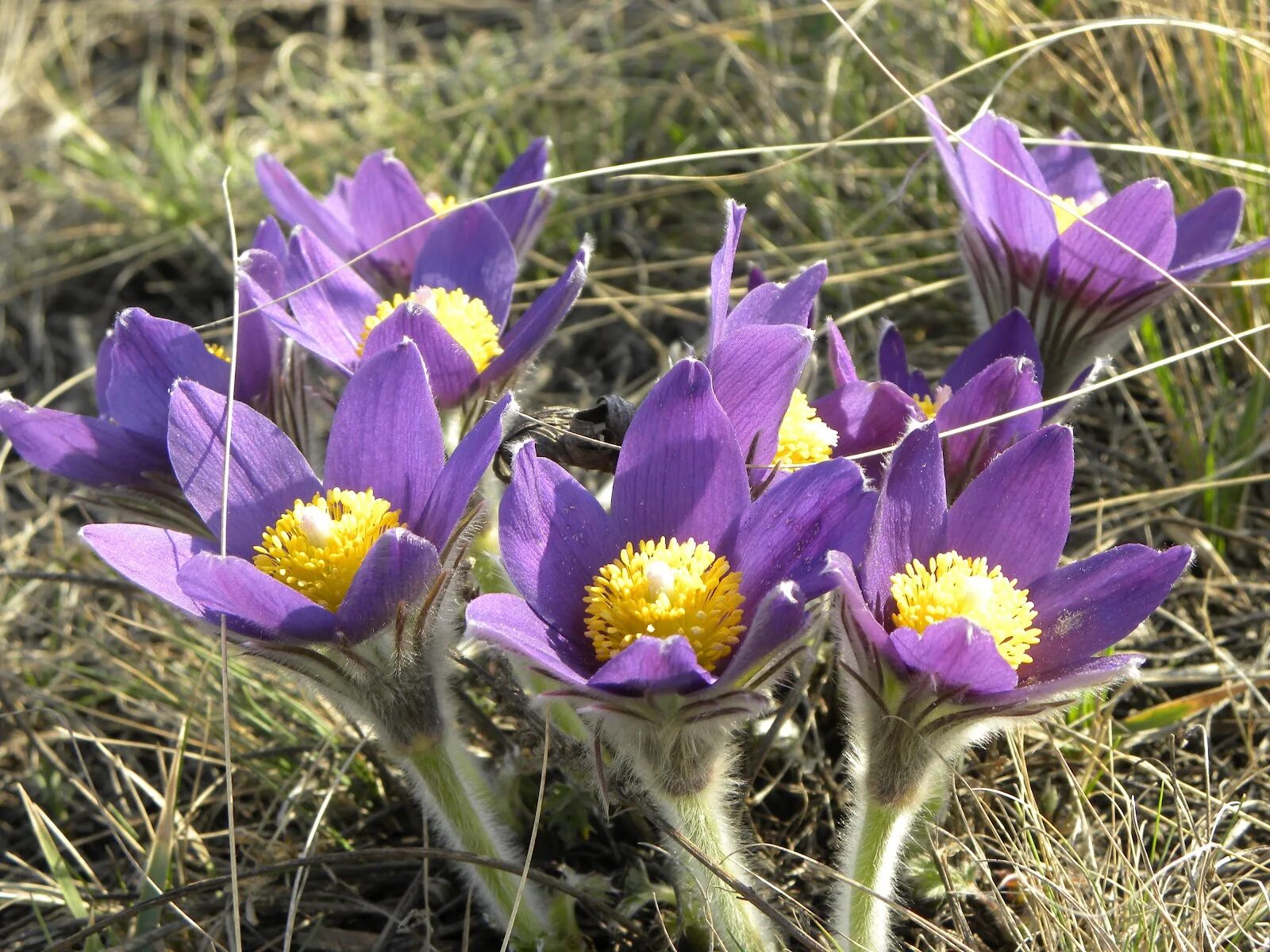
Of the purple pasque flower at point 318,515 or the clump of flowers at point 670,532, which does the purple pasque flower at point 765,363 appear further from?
the purple pasque flower at point 318,515

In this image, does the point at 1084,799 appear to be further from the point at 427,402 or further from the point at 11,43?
the point at 11,43

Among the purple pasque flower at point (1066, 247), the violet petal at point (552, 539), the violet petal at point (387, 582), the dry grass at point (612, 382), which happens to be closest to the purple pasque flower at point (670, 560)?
the violet petal at point (552, 539)

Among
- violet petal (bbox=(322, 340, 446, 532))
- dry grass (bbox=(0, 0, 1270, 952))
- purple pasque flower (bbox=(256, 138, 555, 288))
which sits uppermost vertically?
purple pasque flower (bbox=(256, 138, 555, 288))

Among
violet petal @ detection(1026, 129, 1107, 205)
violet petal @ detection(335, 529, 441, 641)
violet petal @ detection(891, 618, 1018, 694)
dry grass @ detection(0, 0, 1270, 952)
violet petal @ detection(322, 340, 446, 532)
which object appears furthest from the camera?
violet petal @ detection(1026, 129, 1107, 205)

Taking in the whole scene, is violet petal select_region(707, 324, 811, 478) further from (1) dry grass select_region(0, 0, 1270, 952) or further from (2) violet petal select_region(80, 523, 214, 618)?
(2) violet petal select_region(80, 523, 214, 618)

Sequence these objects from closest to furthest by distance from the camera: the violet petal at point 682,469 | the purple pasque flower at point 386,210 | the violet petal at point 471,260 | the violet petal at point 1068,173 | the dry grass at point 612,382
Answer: the violet petal at point 682,469 < the dry grass at point 612,382 < the violet petal at point 471,260 < the purple pasque flower at point 386,210 < the violet petal at point 1068,173

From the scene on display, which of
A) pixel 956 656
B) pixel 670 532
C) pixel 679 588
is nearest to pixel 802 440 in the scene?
pixel 670 532

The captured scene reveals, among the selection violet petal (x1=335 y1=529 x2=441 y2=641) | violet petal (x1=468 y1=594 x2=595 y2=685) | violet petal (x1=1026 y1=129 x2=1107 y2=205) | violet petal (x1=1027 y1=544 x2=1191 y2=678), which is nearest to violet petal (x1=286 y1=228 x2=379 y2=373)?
violet petal (x1=335 y1=529 x2=441 y2=641)
